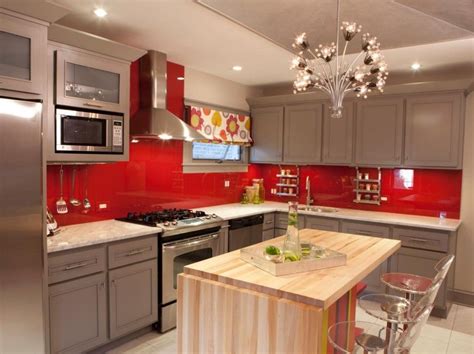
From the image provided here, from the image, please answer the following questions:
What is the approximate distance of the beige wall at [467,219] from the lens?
4078 mm

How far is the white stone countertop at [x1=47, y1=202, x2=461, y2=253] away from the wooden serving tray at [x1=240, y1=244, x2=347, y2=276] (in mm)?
1230

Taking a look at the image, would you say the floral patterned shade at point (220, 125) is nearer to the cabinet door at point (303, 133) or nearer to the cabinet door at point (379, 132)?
the cabinet door at point (303, 133)

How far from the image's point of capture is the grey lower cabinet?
4086mm

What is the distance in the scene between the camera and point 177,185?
170 inches

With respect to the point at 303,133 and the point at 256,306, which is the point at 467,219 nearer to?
the point at 303,133

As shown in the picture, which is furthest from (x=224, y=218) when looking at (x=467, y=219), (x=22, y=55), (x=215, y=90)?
(x=467, y=219)

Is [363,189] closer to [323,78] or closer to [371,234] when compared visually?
[371,234]

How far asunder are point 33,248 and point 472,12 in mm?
3146

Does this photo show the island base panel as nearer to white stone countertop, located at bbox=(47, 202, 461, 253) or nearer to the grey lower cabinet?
white stone countertop, located at bbox=(47, 202, 461, 253)

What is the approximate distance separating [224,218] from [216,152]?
124cm

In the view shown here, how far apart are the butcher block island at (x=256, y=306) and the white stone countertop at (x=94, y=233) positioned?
3.48 feet

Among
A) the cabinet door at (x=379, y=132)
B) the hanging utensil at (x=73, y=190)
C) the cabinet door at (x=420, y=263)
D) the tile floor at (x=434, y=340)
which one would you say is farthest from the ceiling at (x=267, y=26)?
the tile floor at (x=434, y=340)

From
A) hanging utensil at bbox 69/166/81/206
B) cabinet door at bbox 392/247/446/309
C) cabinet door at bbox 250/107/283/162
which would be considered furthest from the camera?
cabinet door at bbox 250/107/283/162

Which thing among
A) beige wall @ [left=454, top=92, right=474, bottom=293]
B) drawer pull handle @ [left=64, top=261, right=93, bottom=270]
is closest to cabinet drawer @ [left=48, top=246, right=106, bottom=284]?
drawer pull handle @ [left=64, top=261, right=93, bottom=270]
